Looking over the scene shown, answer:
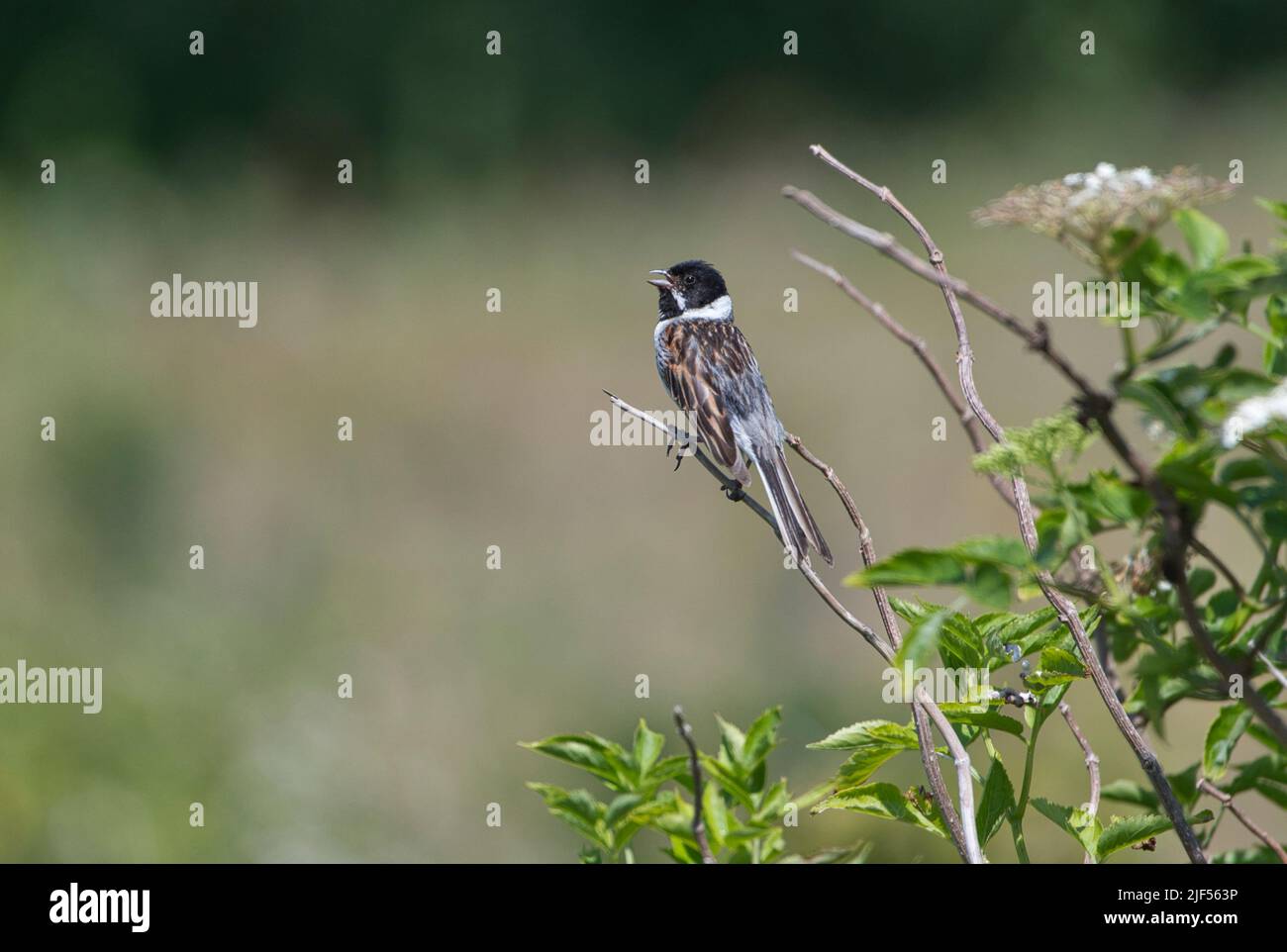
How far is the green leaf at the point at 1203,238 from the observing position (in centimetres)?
91

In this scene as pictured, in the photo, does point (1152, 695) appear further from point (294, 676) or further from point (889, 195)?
point (294, 676)

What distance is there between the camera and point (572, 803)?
100cm

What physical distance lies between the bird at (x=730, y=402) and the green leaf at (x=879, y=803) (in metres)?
1.99

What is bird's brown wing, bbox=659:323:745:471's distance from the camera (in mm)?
3441

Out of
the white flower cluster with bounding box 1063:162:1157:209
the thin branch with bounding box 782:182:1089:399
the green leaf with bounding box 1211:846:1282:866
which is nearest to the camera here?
the thin branch with bounding box 782:182:1089:399

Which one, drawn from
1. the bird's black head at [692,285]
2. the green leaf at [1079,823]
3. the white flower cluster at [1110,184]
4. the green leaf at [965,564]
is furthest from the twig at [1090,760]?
the bird's black head at [692,285]

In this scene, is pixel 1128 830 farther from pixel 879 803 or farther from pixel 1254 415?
pixel 1254 415

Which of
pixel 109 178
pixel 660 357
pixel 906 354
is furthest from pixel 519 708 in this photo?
pixel 109 178

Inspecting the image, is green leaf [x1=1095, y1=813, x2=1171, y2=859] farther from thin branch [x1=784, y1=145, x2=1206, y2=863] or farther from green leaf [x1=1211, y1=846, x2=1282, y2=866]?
green leaf [x1=1211, y1=846, x2=1282, y2=866]

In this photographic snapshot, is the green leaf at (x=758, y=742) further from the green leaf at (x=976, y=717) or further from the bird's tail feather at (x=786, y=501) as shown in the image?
the bird's tail feather at (x=786, y=501)

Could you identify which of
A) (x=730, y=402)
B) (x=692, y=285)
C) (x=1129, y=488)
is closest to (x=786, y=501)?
(x=730, y=402)

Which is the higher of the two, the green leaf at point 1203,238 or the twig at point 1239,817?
the green leaf at point 1203,238

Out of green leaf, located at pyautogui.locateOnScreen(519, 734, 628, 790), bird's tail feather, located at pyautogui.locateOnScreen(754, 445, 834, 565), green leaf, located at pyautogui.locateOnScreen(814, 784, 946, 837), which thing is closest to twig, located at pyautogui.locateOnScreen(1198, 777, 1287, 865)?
green leaf, located at pyautogui.locateOnScreen(814, 784, 946, 837)
